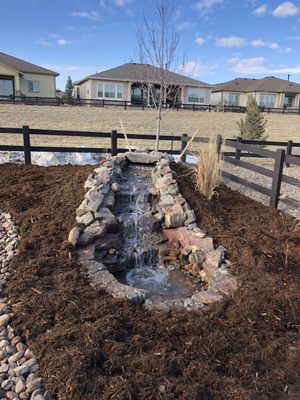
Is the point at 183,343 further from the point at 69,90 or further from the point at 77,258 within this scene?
the point at 69,90

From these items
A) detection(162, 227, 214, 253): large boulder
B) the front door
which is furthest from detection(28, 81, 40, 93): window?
detection(162, 227, 214, 253): large boulder

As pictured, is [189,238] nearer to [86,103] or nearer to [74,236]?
[74,236]

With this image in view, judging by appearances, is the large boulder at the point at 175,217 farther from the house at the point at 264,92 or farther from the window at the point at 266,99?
the window at the point at 266,99

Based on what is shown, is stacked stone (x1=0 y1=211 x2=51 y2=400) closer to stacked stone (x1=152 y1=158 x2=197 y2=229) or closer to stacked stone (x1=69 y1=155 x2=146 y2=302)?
stacked stone (x1=69 y1=155 x2=146 y2=302)

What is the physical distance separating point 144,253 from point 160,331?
2201mm

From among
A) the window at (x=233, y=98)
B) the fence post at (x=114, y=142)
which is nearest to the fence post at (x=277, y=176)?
the fence post at (x=114, y=142)

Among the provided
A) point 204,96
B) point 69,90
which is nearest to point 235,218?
point 204,96

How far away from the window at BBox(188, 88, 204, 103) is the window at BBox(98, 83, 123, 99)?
740cm

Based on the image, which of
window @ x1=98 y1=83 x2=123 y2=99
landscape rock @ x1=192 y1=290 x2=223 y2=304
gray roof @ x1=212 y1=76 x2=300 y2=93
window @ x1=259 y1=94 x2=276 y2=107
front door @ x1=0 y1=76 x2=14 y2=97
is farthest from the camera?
window @ x1=259 y1=94 x2=276 y2=107

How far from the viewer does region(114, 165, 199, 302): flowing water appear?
4.45 metres

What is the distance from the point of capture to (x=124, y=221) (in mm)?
5496

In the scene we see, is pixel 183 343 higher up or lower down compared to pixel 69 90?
lower down

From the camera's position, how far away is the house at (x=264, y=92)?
44500mm

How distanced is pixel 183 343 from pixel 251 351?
557mm
